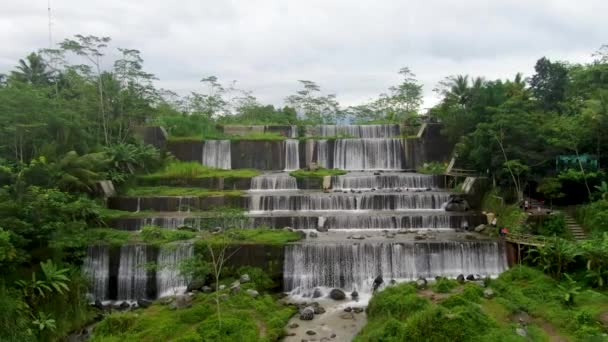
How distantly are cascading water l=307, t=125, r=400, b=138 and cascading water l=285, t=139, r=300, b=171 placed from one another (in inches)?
141

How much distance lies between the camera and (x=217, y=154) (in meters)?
30.3

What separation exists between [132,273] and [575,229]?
17.1 meters

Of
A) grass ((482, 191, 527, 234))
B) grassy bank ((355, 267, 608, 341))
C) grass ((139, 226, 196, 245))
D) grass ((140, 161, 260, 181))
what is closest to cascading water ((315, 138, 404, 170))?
grass ((140, 161, 260, 181))

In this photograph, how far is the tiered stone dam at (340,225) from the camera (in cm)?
1658

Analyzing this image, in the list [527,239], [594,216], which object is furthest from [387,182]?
[594,216]

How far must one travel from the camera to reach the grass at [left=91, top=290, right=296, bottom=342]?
1170cm

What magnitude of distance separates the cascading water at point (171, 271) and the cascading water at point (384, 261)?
376cm

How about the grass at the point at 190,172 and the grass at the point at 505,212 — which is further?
the grass at the point at 190,172

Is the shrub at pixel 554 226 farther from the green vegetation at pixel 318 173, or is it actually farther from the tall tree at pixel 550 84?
the green vegetation at pixel 318 173

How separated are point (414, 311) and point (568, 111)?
1572cm

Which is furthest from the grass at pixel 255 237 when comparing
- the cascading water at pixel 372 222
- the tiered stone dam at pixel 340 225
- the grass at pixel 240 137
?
the grass at pixel 240 137

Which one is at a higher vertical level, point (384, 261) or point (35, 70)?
point (35, 70)

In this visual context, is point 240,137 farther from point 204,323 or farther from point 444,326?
point 444,326

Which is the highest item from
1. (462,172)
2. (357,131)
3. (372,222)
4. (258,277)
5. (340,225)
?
(357,131)
